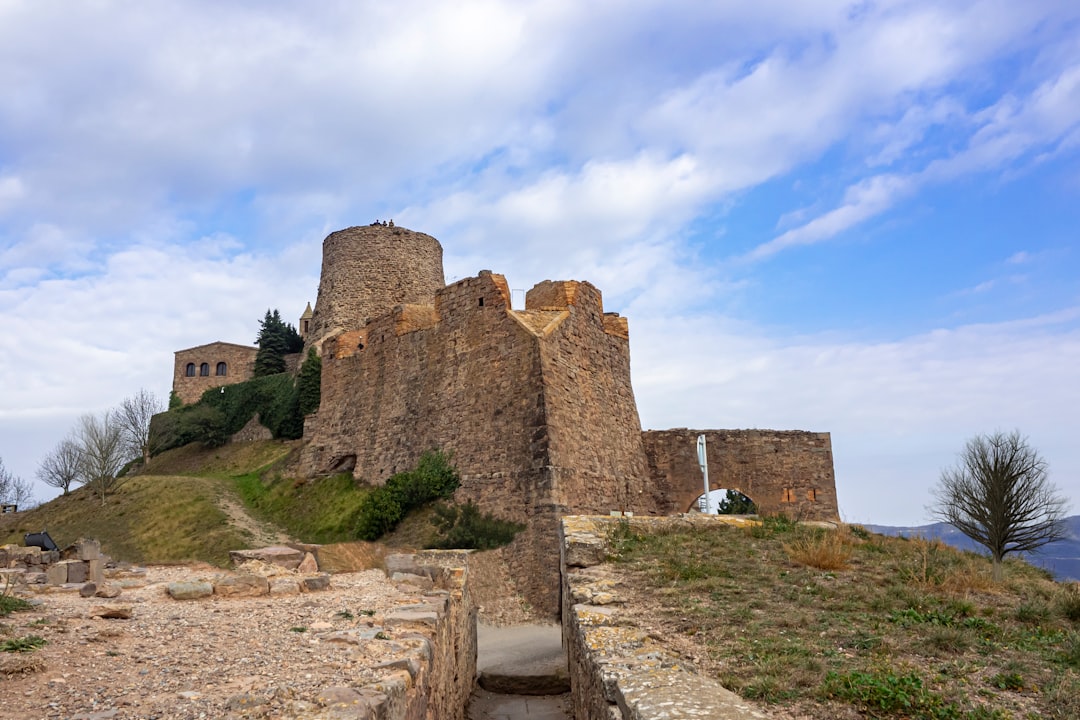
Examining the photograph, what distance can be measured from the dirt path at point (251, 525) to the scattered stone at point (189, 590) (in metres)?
13.0

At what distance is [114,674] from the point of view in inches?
179

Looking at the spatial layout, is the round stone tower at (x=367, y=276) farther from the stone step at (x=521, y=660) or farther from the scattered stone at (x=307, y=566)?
the scattered stone at (x=307, y=566)

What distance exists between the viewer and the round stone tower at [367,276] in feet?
115

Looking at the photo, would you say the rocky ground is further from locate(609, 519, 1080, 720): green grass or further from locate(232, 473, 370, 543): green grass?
locate(232, 473, 370, 543): green grass

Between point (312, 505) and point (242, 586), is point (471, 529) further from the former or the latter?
point (242, 586)

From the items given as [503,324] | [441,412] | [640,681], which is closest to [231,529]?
[441,412]

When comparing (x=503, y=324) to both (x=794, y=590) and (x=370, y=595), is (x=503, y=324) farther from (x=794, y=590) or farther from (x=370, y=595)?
(x=794, y=590)

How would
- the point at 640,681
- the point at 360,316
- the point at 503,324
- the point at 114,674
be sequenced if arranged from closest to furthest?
1. the point at 640,681
2. the point at 114,674
3. the point at 503,324
4. the point at 360,316

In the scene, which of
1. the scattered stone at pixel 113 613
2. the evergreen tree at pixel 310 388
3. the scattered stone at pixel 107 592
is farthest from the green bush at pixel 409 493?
the evergreen tree at pixel 310 388

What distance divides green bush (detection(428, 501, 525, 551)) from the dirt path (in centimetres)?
625

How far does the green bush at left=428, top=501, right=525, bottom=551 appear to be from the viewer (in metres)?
16.6

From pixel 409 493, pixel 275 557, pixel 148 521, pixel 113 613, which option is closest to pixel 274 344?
pixel 148 521

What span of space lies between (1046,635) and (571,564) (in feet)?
15.4

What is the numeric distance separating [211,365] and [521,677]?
43183 mm
